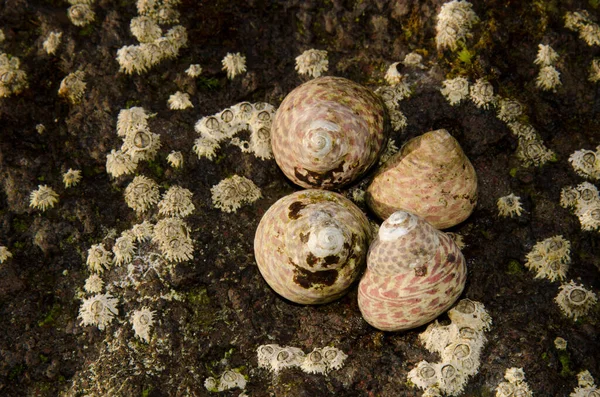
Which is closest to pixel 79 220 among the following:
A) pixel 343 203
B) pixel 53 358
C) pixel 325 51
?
pixel 53 358

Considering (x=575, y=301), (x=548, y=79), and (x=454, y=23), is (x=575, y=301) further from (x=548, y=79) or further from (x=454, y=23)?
Answer: (x=454, y=23)

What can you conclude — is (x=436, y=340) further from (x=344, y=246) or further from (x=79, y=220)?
(x=79, y=220)

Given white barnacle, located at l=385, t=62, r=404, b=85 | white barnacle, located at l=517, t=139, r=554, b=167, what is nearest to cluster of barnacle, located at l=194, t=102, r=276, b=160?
white barnacle, located at l=385, t=62, r=404, b=85

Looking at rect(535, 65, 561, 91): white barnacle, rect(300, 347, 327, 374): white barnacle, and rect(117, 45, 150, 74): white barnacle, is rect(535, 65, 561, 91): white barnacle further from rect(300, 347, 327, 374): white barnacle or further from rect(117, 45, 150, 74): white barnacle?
rect(117, 45, 150, 74): white barnacle

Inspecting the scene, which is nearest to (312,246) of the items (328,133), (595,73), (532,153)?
(328,133)

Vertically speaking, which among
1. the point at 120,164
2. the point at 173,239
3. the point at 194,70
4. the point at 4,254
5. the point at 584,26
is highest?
the point at 584,26

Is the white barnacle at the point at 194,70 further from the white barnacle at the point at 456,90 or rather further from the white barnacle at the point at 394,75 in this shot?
the white barnacle at the point at 456,90
